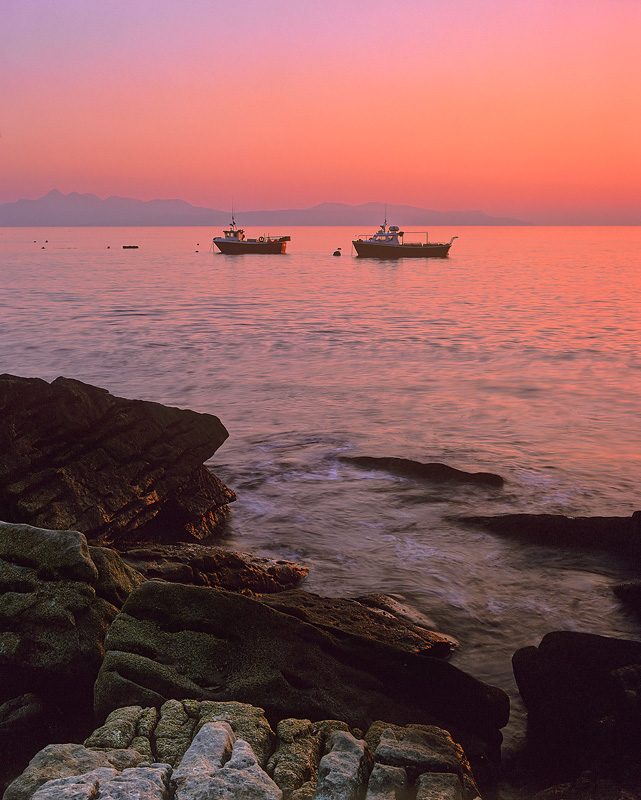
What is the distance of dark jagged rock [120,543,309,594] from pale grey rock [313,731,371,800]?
8.99 ft

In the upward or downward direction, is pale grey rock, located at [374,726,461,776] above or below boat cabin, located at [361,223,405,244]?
below

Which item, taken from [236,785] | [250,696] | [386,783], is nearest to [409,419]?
[250,696]

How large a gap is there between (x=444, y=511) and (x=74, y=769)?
24.4 ft

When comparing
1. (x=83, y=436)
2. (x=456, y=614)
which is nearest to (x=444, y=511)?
(x=456, y=614)

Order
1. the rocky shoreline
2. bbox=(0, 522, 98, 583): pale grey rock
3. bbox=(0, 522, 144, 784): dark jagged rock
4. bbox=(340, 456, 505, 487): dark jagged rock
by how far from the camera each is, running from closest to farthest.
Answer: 1. the rocky shoreline
2. bbox=(0, 522, 144, 784): dark jagged rock
3. bbox=(0, 522, 98, 583): pale grey rock
4. bbox=(340, 456, 505, 487): dark jagged rock

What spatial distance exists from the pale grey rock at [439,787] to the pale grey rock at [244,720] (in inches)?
31.3

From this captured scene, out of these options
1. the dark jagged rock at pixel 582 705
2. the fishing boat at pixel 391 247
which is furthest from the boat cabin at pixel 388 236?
the dark jagged rock at pixel 582 705

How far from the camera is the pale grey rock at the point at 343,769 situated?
3.54 metres

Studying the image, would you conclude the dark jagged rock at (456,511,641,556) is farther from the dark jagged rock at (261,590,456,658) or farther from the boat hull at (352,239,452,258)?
the boat hull at (352,239,452,258)

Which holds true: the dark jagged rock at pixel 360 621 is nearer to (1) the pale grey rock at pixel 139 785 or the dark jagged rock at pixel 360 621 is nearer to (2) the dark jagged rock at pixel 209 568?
(2) the dark jagged rock at pixel 209 568

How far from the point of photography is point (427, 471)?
11969 mm

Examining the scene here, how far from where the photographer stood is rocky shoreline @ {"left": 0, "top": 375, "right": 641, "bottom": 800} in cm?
365

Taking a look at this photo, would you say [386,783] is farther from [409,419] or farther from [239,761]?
[409,419]

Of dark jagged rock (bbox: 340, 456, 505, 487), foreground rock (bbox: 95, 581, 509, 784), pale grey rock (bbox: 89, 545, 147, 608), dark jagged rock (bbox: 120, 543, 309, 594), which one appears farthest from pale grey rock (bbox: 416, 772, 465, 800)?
dark jagged rock (bbox: 340, 456, 505, 487)
